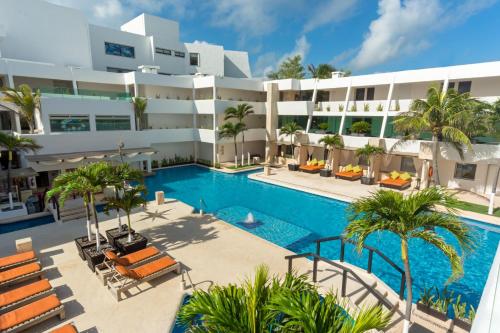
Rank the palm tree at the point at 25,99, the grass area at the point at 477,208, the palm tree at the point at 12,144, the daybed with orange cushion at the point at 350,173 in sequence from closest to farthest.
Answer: the palm tree at the point at 12,144 → the grass area at the point at 477,208 → the palm tree at the point at 25,99 → the daybed with orange cushion at the point at 350,173

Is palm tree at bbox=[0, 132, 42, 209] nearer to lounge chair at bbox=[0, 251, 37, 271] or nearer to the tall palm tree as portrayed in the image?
lounge chair at bbox=[0, 251, 37, 271]

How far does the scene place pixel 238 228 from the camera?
50.4ft

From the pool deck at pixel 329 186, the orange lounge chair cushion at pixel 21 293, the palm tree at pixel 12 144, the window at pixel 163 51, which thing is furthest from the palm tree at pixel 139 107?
the orange lounge chair cushion at pixel 21 293

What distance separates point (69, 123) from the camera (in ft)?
72.1

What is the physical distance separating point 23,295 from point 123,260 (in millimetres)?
2966

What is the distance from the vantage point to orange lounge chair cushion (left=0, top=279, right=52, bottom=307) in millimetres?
8406

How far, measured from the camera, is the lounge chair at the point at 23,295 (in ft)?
27.5

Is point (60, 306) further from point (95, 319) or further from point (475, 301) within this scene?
point (475, 301)

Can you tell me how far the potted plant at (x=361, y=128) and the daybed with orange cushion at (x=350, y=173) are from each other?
11.0ft

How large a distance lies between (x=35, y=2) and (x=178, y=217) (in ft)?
89.5

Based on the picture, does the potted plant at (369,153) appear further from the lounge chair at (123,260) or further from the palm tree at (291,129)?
the lounge chair at (123,260)

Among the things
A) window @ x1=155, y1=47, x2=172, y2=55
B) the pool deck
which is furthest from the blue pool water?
window @ x1=155, y1=47, x2=172, y2=55

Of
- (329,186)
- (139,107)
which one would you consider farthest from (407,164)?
(139,107)

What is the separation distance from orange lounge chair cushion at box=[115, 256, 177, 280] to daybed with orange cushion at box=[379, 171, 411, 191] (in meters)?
19.0
